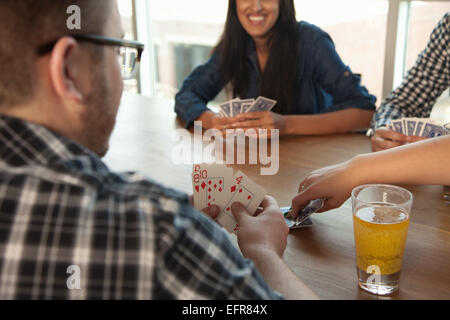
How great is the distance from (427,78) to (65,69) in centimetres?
201

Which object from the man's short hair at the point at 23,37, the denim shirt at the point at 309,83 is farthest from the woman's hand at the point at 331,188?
the denim shirt at the point at 309,83

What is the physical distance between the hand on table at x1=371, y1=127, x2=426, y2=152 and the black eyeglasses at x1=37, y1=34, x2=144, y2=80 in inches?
40.7

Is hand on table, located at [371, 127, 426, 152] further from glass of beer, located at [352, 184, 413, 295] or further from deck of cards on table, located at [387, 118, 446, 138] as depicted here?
glass of beer, located at [352, 184, 413, 295]

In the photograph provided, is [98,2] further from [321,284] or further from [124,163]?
[124,163]

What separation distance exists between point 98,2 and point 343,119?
1.52 meters

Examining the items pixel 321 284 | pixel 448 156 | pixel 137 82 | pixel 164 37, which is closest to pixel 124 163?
pixel 321 284

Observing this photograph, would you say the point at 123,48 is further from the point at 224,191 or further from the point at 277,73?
the point at 277,73

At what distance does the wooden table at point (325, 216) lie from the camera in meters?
0.94

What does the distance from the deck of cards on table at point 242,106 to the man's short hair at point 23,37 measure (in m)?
1.37

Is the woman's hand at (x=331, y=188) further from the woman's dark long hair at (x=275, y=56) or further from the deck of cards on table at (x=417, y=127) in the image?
the woman's dark long hair at (x=275, y=56)

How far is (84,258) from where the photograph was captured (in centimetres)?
61

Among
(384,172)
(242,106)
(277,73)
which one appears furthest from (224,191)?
(277,73)

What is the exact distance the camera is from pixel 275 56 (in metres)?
2.41

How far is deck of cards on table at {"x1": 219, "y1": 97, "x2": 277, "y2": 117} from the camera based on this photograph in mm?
2021
